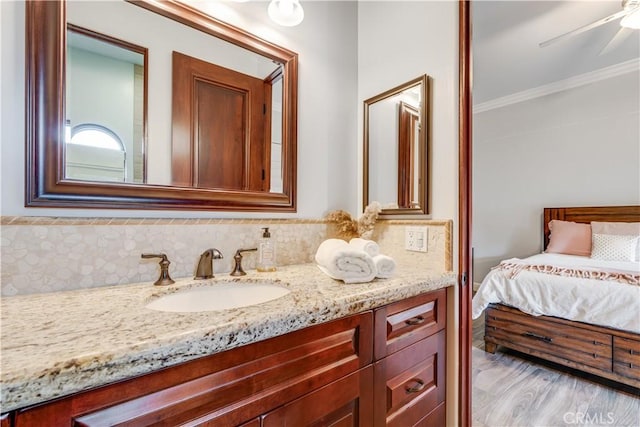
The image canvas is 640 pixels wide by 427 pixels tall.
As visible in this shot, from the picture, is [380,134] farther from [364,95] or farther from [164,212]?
[164,212]

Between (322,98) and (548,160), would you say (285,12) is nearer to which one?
(322,98)

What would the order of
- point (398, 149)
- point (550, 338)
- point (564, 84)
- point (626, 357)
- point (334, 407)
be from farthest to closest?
1. point (564, 84)
2. point (550, 338)
3. point (626, 357)
4. point (398, 149)
5. point (334, 407)

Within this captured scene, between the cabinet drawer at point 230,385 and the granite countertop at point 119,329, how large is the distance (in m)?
0.03

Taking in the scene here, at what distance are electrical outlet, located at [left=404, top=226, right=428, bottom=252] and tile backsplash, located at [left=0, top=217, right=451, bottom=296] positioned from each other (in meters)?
0.03

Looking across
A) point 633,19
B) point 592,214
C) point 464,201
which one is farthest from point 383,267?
point 592,214

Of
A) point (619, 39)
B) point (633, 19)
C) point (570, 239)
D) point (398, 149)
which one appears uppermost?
point (619, 39)

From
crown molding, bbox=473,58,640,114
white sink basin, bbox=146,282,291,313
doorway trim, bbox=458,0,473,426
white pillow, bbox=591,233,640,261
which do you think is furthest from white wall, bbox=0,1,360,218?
crown molding, bbox=473,58,640,114

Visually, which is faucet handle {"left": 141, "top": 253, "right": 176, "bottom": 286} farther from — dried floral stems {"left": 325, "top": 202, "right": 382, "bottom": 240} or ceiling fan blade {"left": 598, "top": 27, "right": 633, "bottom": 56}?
ceiling fan blade {"left": 598, "top": 27, "right": 633, "bottom": 56}

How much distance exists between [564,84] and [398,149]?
11.2ft

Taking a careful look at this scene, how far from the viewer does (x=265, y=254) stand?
46.0 inches

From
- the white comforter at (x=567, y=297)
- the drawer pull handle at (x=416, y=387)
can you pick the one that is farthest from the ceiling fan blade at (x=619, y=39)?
the drawer pull handle at (x=416, y=387)

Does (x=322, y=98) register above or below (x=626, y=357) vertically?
above

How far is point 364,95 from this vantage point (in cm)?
157

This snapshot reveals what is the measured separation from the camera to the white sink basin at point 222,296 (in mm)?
896
